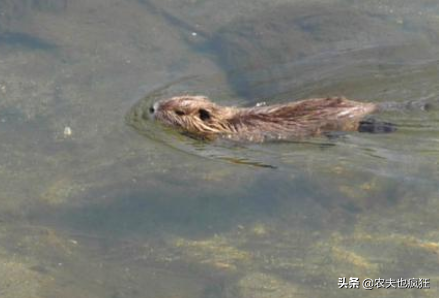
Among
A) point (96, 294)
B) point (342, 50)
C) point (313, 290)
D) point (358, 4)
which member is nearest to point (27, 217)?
point (96, 294)

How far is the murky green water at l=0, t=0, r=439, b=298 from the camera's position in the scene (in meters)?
5.39

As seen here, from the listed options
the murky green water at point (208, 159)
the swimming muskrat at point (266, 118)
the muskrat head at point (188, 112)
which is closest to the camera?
the murky green water at point (208, 159)

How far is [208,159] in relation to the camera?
22.0 ft

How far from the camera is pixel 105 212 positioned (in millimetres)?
6004

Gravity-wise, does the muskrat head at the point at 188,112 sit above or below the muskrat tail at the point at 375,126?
below

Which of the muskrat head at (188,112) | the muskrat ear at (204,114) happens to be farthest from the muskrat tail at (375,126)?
the muskrat ear at (204,114)

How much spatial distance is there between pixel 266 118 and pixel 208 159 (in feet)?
2.15

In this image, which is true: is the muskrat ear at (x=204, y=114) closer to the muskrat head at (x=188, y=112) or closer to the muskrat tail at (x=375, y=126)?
the muskrat head at (x=188, y=112)

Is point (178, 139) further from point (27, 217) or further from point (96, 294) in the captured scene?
point (96, 294)

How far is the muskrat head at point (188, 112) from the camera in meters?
7.13

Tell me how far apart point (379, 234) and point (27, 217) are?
238 cm

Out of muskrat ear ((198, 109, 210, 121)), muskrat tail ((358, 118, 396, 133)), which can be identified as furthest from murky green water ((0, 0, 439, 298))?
muskrat ear ((198, 109, 210, 121))

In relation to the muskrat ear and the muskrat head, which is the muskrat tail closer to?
the muskrat head

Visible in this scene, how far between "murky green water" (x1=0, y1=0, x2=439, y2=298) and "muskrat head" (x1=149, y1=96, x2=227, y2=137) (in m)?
0.14
